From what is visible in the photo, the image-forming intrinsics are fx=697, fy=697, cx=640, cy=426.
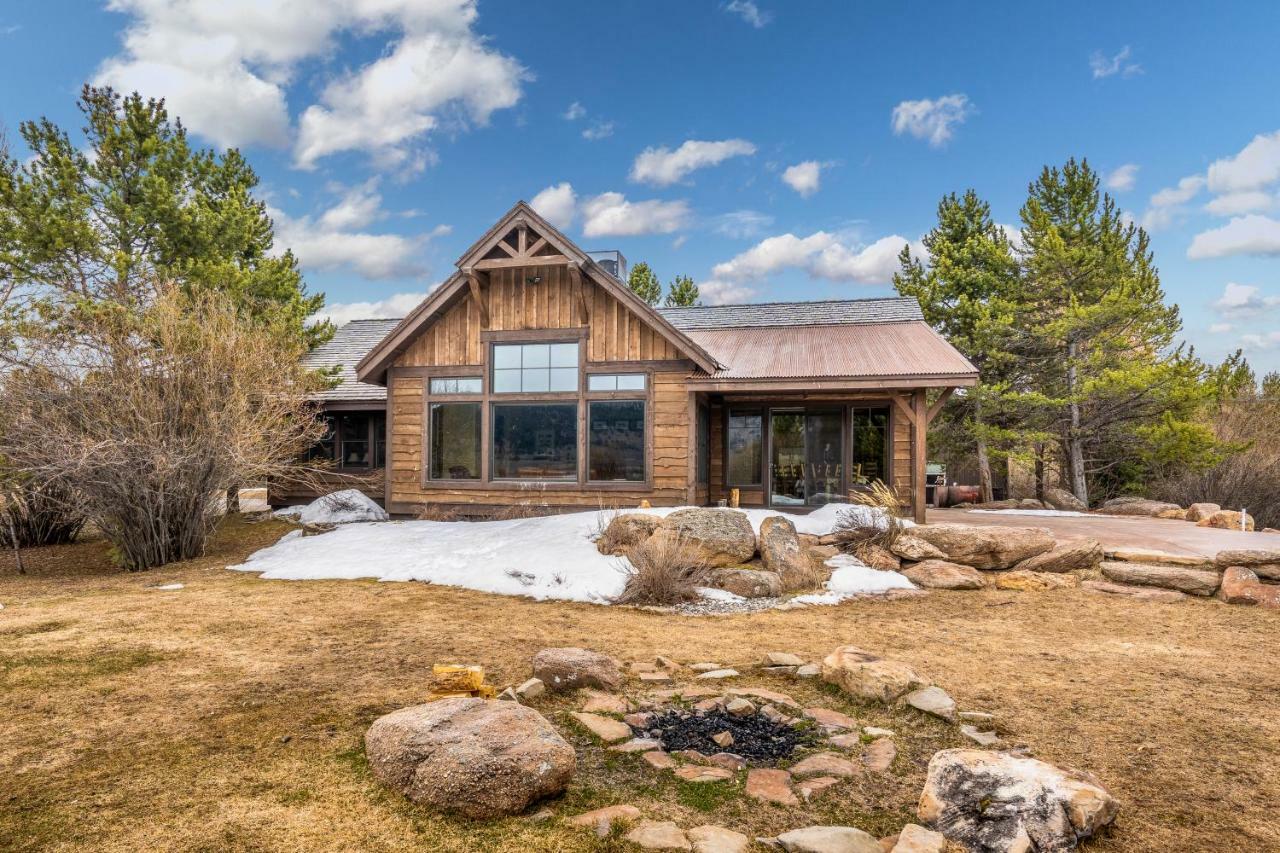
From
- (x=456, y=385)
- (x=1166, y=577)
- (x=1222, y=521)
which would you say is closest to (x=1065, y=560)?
(x=1166, y=577)

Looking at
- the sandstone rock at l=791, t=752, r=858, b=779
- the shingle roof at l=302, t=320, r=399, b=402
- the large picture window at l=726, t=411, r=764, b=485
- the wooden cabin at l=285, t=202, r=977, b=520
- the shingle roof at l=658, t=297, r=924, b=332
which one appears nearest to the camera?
the sandstone rock at l=791, t=752, r=858, b=779

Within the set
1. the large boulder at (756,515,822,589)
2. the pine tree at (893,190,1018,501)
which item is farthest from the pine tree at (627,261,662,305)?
the large boulder at (756,515,822,589)

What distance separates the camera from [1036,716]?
14.0 ft

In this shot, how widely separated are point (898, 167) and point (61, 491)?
2001 cm

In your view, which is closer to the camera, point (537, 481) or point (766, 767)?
point (766, 767)

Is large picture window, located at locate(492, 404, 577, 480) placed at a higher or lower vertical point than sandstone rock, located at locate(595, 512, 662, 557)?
higher

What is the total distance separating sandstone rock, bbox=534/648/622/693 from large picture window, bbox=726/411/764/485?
9.50 m

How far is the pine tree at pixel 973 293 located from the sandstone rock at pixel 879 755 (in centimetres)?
1820

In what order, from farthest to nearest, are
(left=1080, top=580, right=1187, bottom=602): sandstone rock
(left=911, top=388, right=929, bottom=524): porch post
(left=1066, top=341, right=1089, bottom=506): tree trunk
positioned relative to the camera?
(left=1066, top=341, right=1089, bottom=506): tree trunk → (left=911, top=388, right=929, bottom=524): porch post → (left=1080, top=580, right=1187, bottom=602): sandstone rock

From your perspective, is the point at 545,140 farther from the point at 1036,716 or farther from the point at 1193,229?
the point at 1036,716

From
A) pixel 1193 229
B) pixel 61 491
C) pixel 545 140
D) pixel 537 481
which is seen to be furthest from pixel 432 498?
pixel 1193 229

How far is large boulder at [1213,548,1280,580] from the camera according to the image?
26.6 ft

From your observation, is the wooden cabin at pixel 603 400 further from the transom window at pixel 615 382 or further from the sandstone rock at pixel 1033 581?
the sandstone rock at pixel 1033 581

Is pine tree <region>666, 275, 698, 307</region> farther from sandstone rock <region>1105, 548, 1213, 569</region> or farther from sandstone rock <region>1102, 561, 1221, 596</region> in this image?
sandstone rock <region>1102, 561, 1221, 596</region>
